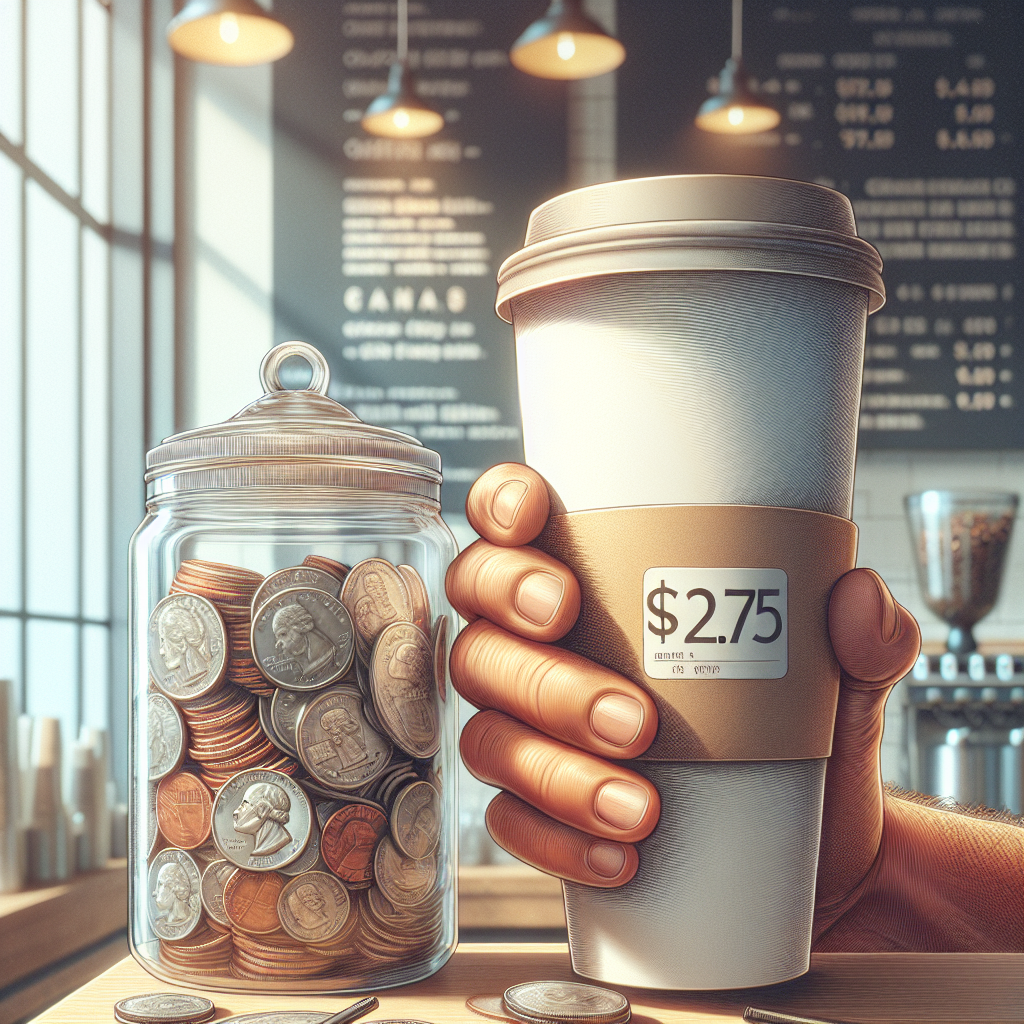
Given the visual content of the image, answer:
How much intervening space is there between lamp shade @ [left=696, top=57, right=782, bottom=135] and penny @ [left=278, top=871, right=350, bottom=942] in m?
2.53

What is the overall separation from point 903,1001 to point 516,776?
0.17m

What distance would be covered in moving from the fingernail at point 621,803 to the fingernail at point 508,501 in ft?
0.36

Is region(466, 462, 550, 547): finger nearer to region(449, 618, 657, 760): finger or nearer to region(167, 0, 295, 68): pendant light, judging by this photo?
region(449, 618, 657, 760): finger

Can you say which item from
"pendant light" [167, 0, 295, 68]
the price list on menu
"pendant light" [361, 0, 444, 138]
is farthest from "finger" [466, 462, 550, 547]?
the price list on menu

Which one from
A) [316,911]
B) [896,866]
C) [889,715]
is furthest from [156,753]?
[889,715]

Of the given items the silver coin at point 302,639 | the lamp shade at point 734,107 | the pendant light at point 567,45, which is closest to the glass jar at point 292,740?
the silver coin at point 302,639

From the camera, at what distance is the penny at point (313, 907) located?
399 mm

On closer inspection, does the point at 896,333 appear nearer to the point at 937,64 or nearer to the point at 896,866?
the point at 937,64

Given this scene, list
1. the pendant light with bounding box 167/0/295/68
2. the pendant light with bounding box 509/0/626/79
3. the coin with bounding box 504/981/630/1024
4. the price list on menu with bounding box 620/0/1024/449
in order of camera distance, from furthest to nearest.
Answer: the price list on menu with bounding box 620/0/1024/449 < the pendant light with bounding box 509/0/626/79 < the pendant light with bounding box 167/0/295/68 < the coin with bounding box 504/981/630/1024

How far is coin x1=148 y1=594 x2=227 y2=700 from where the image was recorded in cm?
42

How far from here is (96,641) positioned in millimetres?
2576

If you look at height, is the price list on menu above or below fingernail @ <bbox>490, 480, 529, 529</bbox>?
above

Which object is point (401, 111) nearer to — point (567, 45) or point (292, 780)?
point (567, 45)

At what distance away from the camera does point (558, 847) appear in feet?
1.36
